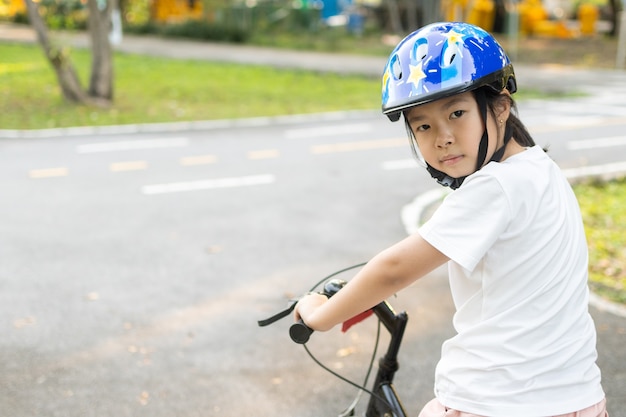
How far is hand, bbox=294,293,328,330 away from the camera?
221 cm

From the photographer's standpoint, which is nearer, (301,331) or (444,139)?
(444,139)

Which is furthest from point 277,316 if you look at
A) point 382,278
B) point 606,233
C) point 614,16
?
point 614,16

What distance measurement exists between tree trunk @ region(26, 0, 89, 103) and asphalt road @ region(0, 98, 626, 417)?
293 centimetres

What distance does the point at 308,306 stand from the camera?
223 centimetres

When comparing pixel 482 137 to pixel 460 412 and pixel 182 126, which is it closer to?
pixel 460 412

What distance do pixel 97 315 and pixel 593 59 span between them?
74.9ft

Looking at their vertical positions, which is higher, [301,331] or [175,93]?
[301,331]

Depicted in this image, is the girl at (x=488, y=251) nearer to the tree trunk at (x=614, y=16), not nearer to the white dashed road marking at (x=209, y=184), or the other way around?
the white dashed road marking at (x=209, y=184)

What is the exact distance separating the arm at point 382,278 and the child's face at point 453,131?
0.23 meters

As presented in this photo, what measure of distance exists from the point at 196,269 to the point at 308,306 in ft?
13.7

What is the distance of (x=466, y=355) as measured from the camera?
1.97m

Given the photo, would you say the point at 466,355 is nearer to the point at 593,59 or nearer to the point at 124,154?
the point at 124,154

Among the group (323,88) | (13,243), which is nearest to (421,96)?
(13,243)

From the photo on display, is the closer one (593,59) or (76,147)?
(76,147)
